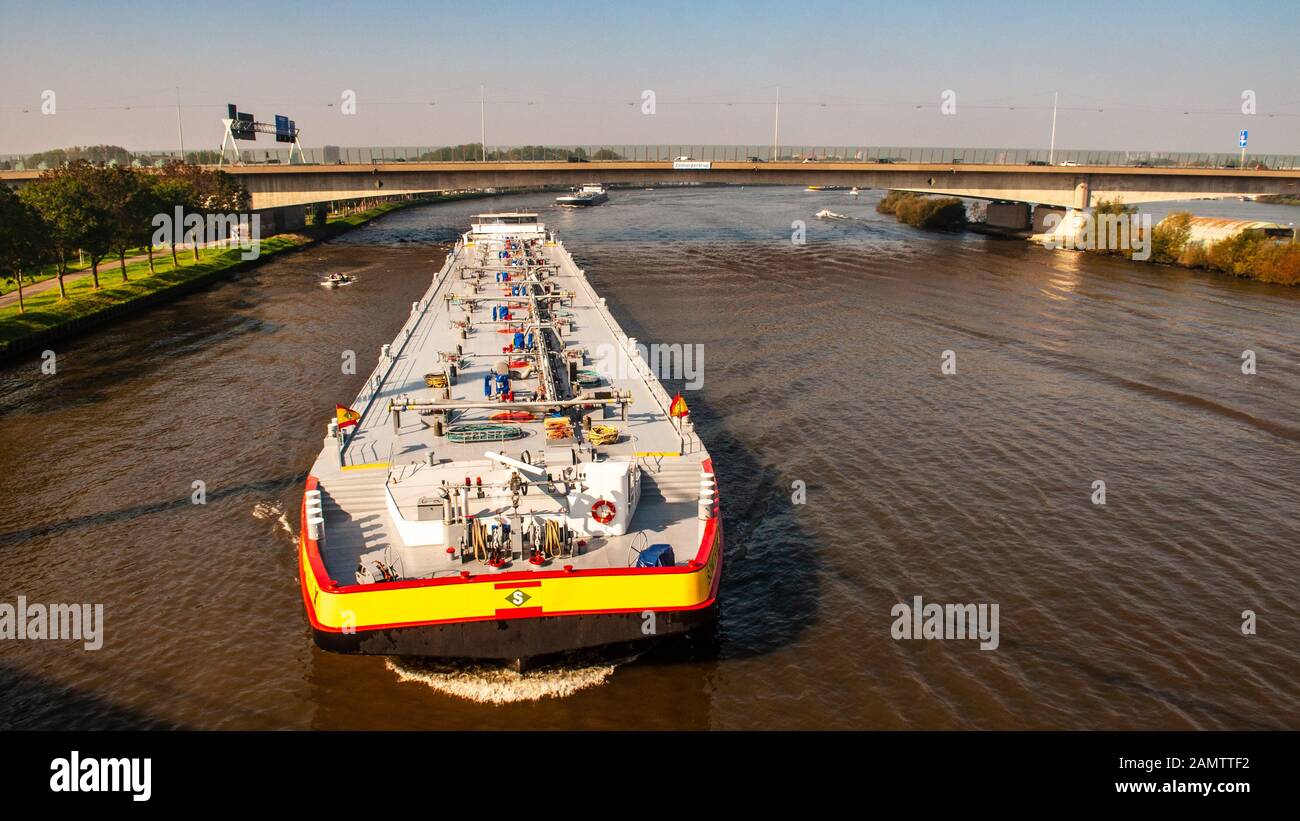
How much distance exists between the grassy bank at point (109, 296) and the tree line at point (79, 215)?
93 cm

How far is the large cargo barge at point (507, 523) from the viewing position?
1655cm

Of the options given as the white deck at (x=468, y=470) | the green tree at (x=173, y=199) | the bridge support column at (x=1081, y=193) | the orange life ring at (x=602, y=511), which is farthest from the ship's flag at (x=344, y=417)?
the bridge support column at (x=1081, y=193)

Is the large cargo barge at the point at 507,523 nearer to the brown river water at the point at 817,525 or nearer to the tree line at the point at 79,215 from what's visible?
the brown river water at the point at 817,525

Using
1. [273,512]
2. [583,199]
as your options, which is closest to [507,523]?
[273,512]

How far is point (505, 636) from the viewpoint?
16797 millimetres

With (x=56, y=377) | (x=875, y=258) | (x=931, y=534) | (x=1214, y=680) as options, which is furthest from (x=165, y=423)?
(x=875, y=258)

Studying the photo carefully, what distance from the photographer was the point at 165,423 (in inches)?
1362

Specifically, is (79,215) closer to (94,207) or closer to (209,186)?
(94,207)

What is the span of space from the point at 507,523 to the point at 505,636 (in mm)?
2350

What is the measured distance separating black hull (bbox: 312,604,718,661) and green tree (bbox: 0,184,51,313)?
134 feet
